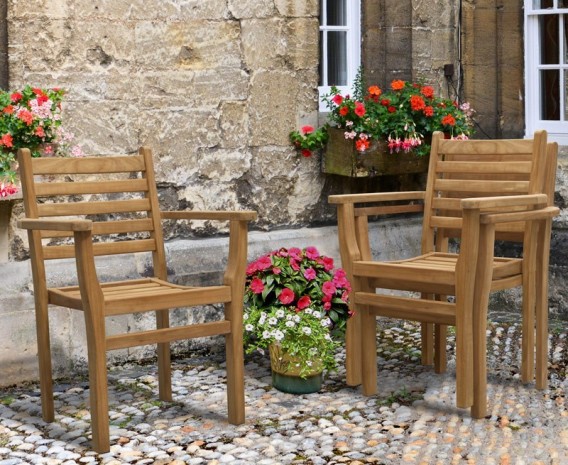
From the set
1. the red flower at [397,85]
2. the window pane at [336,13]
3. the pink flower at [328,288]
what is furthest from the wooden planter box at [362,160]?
the pink flower at [328,288]

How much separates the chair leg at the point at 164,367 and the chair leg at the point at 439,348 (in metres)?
1.32

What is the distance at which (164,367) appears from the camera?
5.12 metres

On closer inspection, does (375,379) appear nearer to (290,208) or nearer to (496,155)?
(496,155)

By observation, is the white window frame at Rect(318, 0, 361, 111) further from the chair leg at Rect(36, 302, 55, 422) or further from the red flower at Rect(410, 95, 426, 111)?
the chair leg at Rect(36, 302, 55, 422)

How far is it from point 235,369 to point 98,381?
0.64 metres

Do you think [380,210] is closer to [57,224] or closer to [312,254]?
[312,254]

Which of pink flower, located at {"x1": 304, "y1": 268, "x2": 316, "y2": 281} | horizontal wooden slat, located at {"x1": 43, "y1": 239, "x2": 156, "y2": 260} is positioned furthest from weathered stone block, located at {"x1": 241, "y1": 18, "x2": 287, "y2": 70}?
horizontal wooden slat, located at {"x1": 43, "y1": 239, "x2": 156, "y2": 260}

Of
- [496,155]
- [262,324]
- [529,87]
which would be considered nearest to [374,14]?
[529,87]

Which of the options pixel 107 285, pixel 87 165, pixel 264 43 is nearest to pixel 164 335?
pixel 107 285

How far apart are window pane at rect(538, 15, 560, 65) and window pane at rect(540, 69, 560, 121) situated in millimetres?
74

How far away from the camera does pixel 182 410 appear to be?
5.04 m

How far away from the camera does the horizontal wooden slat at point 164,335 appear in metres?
4.38

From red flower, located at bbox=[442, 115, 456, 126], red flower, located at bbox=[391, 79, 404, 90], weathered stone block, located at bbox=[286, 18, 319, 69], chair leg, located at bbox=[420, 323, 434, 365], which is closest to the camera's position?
chair leg, located at bbox=[420, 323, 434, 365]

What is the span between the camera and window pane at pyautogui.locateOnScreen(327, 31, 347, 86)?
23.1 ft
